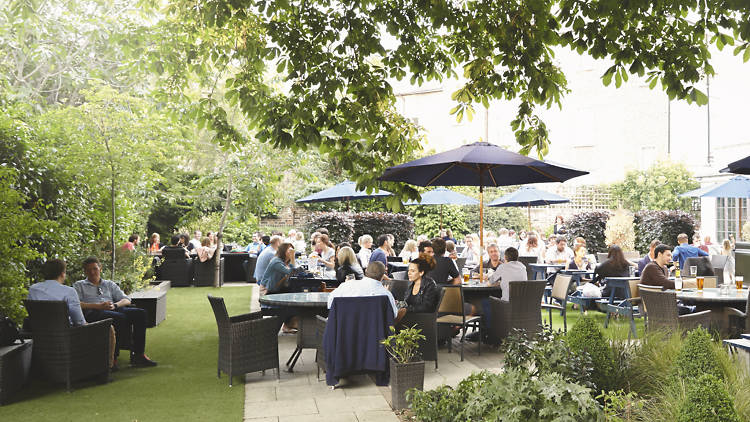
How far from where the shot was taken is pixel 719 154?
1952 cm

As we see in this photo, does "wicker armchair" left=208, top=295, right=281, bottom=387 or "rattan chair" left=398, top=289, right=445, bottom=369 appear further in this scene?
"rattan chair" left=398, top=289, right=445, bottom=369

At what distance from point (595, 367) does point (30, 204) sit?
659 centimetres

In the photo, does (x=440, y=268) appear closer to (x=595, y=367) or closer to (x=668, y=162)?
(x=595, y=367)

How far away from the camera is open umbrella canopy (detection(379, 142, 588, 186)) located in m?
6.73

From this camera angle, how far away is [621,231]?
1834 cm

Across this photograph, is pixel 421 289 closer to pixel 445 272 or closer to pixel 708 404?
pixel 445 272

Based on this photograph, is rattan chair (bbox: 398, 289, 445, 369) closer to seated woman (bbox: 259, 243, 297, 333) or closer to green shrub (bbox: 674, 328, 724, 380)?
seated woman (bbox: 259, 243, 297, 333)

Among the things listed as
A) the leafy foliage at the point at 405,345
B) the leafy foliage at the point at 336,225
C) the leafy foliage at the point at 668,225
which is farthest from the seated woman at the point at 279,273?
the leafy foliage at the point at 668,225

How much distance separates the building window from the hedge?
9.84 meters

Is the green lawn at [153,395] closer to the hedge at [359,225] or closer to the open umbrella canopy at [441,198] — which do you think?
the open umbrella canopy at [441,198]

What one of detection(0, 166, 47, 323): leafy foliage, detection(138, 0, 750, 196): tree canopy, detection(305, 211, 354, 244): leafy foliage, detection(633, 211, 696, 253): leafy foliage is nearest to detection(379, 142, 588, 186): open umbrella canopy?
detection(138, 0, 750, 196): tree canopy

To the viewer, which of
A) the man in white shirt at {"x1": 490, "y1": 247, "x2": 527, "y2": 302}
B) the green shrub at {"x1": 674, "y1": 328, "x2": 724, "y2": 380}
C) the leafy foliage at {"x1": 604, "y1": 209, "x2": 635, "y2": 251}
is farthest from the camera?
the leafy foliage at {"x1": 604, "y1": 209, "x2": 635, "y2": 251}

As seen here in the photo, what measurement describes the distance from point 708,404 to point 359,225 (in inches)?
572

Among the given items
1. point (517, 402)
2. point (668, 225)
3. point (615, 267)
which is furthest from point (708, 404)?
point (668, 225)
